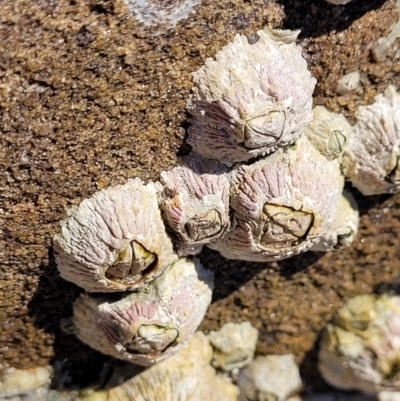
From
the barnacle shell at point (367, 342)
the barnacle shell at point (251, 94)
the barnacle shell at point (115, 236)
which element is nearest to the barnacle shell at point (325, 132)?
the barnacle shell at point (251, 94)

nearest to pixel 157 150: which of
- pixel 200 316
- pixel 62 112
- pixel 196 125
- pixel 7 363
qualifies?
pixel 196 125

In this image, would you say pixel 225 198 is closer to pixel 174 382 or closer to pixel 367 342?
pixel 174 382

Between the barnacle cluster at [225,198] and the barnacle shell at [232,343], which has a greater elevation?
the barnacle cluster at [225,198]

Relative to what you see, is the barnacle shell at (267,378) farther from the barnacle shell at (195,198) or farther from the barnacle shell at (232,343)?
the barnacle shell at (195,198)

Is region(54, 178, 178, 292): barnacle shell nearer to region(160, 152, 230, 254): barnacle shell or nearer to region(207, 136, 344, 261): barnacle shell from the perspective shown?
region(160, 152, 230, 254): barnacle shell

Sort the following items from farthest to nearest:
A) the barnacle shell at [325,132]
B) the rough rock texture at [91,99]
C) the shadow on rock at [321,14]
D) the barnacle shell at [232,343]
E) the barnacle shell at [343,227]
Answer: the barnacle shell at [232,343] → the barnacle shell at [343,227] → the barnacle shell at [325,132] → the shadow on rock at [321,14] → the rough rock texture at [91,99]

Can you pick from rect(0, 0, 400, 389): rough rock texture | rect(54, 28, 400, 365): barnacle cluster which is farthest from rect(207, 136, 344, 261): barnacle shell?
rect(0, 0, 400, 389): rough rock texture
